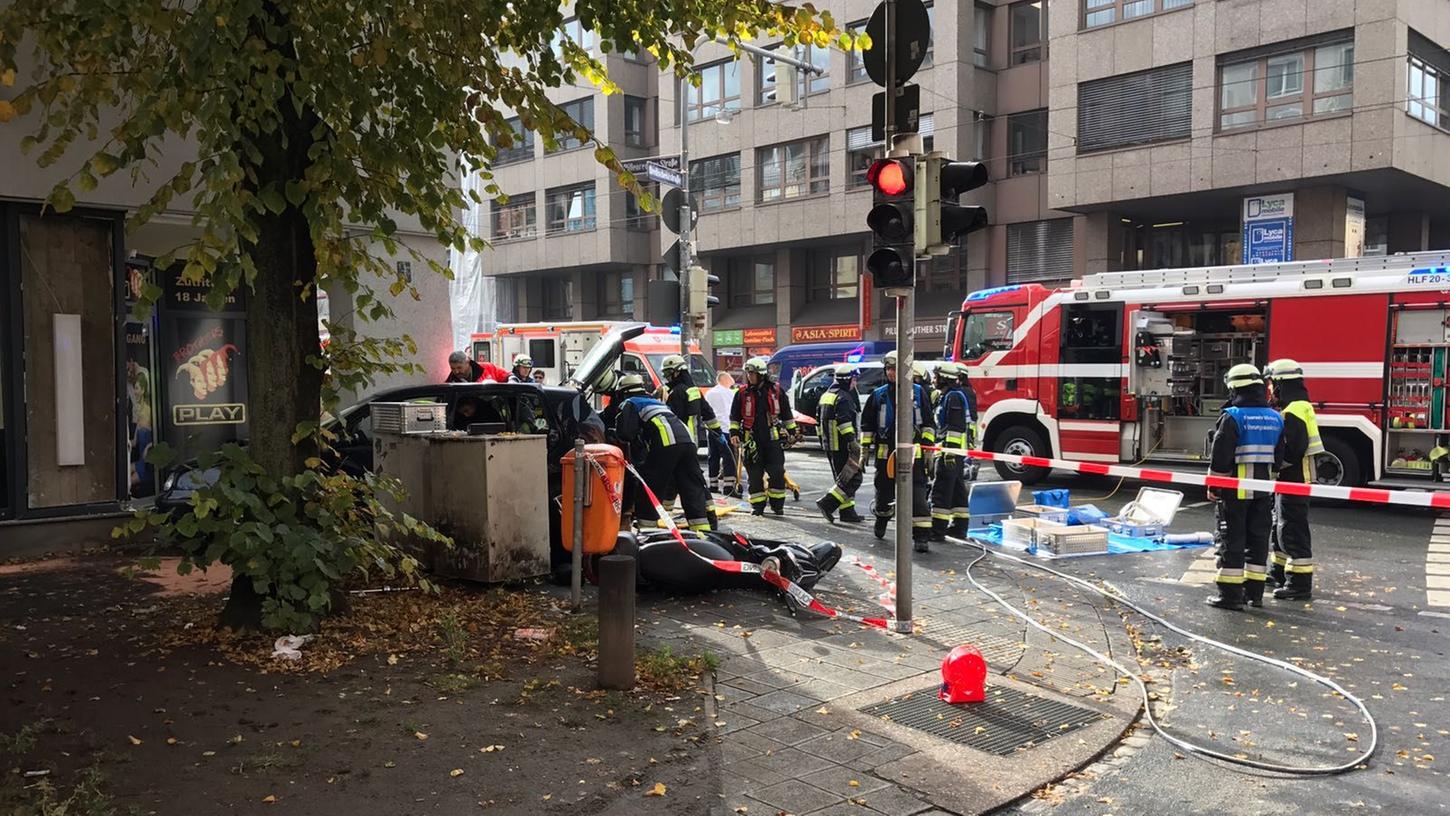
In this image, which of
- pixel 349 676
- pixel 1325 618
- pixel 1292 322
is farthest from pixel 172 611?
pixel 1292 322

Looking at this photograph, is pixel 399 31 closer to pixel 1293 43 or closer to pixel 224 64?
pixel 224 64

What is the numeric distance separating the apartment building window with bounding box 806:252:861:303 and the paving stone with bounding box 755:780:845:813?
102ft

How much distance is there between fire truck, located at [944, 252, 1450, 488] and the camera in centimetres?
1247

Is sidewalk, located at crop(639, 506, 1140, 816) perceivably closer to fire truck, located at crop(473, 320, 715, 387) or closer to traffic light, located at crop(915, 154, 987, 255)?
traffic light, located at crop(915, 154, 987, 255)

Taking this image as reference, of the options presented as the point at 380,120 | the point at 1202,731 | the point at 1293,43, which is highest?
the point at 1293,43

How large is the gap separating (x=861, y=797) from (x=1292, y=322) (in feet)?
37.8

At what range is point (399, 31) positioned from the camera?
565 centimetres

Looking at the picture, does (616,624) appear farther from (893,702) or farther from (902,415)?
(902,415)

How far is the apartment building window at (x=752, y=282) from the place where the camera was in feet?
126

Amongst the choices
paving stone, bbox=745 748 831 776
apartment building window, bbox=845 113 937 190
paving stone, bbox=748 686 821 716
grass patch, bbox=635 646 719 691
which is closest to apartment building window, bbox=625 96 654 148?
apartment building window, bbox=845 113 937 190

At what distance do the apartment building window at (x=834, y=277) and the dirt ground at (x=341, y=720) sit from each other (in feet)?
97.6

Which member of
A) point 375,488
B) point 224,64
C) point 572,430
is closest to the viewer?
point 224,64

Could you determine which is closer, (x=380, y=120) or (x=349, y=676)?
(x=349, y=676)

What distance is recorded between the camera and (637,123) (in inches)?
1703
